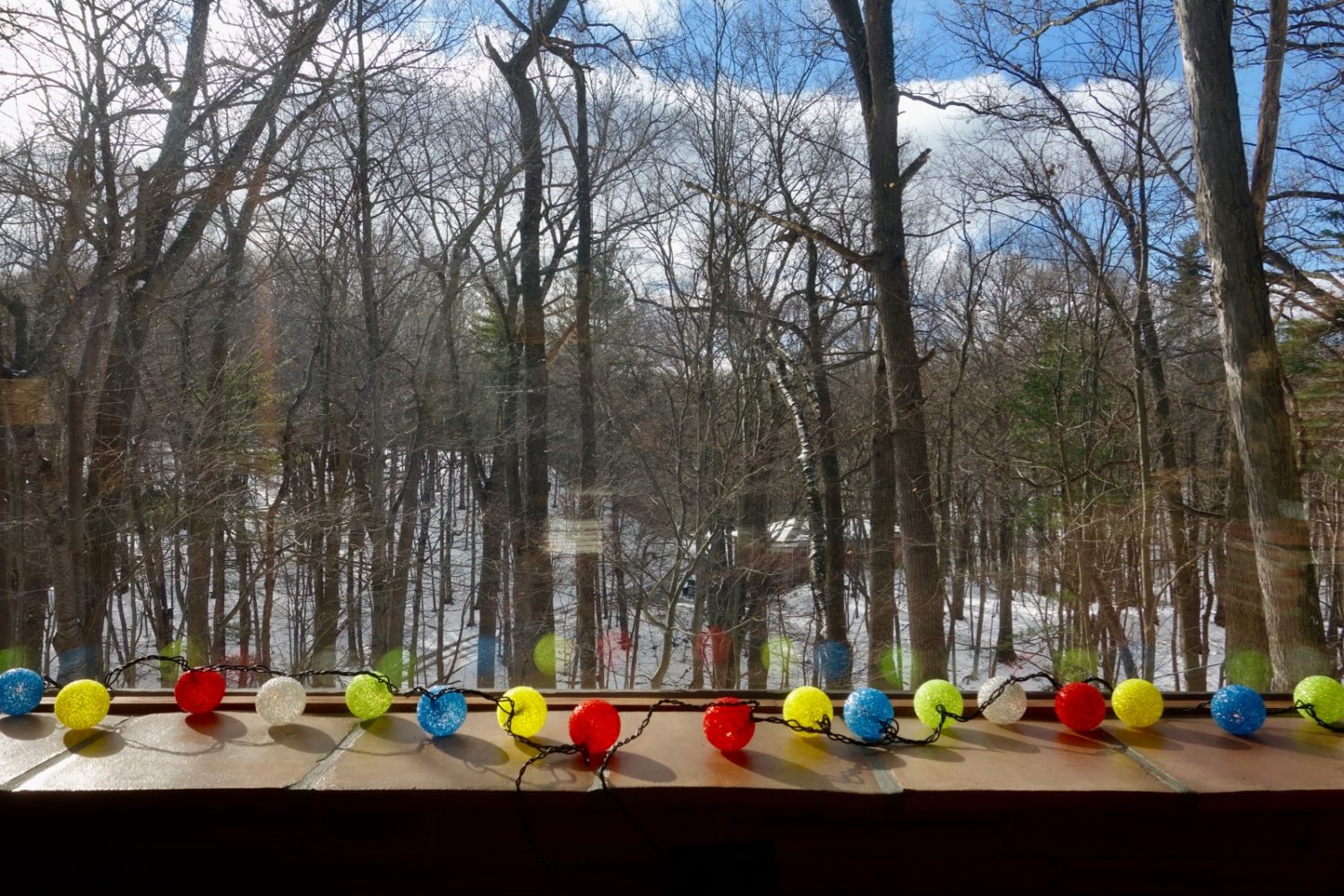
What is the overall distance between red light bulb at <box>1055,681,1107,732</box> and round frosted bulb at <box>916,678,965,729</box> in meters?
0.11

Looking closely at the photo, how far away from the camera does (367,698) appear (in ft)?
3.35

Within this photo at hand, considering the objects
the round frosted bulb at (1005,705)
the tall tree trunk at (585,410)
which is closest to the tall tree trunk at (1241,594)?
the round frosted bulb at (1005,705)

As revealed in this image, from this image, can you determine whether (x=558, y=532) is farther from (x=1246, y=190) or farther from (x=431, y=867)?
(x=431, y=867)

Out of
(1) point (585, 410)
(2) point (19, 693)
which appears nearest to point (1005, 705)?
(2) point (19, 693)

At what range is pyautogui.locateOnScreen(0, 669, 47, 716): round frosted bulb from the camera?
41.3 inches

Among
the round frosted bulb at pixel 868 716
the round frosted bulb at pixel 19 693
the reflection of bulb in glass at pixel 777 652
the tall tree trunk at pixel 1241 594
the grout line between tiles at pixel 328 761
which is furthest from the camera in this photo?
the reflection of bulb in glass at pixel 777 652

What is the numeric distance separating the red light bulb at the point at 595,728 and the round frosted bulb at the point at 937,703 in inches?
13.9

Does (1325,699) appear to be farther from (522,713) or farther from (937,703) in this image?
(522,713)

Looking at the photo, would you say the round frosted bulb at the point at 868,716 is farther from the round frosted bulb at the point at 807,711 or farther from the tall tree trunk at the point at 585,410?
the tall tree trunk at the point at 585,410

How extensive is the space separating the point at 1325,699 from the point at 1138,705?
0.24m

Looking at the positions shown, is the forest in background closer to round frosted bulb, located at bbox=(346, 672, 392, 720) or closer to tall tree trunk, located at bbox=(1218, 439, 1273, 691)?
tall tree trunk, located at bbox=(1218, 439, 1273, 691)

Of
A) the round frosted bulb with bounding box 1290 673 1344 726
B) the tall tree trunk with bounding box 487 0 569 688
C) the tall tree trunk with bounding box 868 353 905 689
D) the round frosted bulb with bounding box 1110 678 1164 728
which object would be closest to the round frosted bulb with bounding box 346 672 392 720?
the round frosted bulb with bounding box 1110 678 1164 728

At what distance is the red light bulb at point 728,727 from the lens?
907mm

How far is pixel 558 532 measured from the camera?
733 cm
